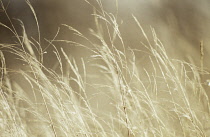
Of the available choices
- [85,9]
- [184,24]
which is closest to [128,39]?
[184,24]

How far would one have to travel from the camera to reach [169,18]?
391 cm

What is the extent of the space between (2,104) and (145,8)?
3499 millimetres

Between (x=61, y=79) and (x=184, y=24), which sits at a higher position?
(x=184, y=24)

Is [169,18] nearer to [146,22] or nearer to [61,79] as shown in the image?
[146,22]

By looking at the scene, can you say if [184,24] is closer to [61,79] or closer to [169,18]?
[169,18]

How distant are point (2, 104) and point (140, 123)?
0.72 meters

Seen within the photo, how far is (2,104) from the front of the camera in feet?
4.25

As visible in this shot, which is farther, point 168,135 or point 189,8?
point 189,8

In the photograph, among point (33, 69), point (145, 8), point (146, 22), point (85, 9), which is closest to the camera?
point (33, 69)

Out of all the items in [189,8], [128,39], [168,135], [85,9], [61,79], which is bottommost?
[168,135]

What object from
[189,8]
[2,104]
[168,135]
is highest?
[189,8]

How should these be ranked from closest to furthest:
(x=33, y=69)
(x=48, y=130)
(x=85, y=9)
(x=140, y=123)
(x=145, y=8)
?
(x=33, y=69), (x=140, y=123), (x=48, y=130), (x=145, y=8), (x=85, y=9)

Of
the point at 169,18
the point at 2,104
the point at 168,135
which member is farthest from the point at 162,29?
the point at 2,104

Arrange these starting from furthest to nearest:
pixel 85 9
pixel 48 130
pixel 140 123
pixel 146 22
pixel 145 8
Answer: pixel 85 9 → pixel 145 8 → pixel 146 22 → pixel 48 130 → pixel 140 123
